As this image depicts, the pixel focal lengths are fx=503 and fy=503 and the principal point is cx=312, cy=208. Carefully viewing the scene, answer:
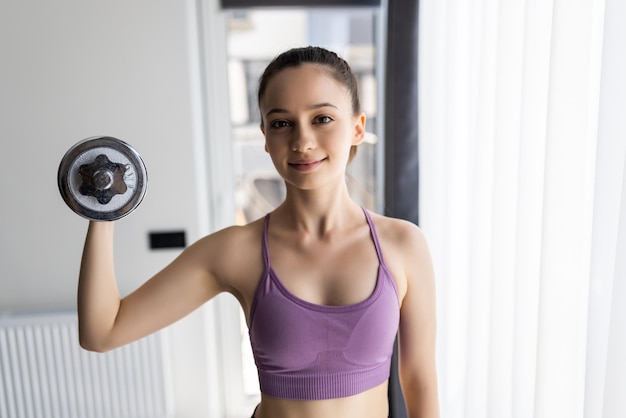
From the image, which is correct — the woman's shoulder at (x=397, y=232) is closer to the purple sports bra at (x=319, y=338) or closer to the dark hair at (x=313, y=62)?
the purple sports bra at (x=319, y=338)

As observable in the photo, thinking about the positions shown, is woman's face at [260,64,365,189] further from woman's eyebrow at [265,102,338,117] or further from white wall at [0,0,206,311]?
white wall at [0,0,206,311]

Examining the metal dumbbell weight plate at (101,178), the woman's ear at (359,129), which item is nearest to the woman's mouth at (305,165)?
the woman's ear at (359,129)

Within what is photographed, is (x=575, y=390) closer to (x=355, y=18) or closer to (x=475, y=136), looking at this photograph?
(x=475, y=136)

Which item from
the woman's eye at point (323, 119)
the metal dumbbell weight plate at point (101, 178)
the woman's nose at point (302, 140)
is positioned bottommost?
the metal dumbbell weight plate at point (101, 178)

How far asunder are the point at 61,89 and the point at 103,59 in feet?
0.58

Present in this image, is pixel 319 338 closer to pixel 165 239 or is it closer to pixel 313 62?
pixel 313 62

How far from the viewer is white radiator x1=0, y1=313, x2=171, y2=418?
1.72 m

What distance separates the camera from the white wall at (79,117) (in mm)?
1669

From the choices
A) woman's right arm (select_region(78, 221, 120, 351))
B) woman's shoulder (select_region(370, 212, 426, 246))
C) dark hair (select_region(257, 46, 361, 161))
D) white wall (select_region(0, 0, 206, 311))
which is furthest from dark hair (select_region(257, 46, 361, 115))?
white wall (select_region(0, 0, 206, 311))

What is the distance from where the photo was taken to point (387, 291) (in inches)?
33.2

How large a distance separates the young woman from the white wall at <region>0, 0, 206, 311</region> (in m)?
0.95

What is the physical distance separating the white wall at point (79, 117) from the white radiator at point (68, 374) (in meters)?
0.15

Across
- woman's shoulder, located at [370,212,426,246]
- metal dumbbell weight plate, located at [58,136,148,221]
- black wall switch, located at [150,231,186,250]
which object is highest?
metal dumbbell weight plate, located at [58,136,148,221]

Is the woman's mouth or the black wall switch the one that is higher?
the woman's mouth
